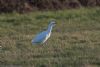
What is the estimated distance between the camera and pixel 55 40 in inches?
586

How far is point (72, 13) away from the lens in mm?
21031

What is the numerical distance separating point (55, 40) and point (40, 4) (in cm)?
769

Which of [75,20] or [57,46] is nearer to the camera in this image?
[57,46]

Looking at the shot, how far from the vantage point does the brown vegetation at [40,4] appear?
2158 centimetres

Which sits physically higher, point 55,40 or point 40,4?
point 55,40

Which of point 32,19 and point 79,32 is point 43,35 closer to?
point 79,32

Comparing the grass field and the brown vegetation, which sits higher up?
the grass field

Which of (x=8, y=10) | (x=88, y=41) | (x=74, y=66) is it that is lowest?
(x=8, y=10)

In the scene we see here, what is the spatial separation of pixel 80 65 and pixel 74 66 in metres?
0.13

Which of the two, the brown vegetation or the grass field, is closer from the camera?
the grass field

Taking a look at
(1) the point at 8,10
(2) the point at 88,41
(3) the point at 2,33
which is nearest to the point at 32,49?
(2) the point at 88,41

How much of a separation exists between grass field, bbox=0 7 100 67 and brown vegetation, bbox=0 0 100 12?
1.94 ft

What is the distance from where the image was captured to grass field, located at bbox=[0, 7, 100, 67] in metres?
11.6

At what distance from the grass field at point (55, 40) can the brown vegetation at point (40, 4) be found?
1.94 feet
